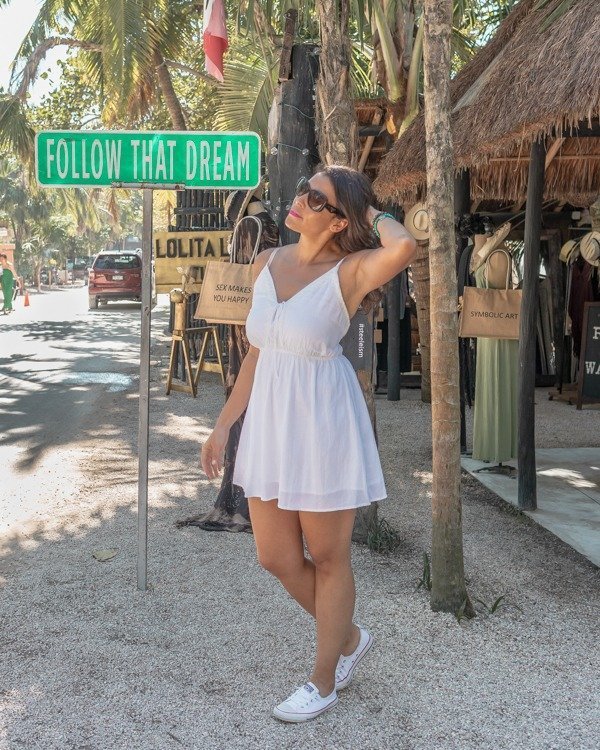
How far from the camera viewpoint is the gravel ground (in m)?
3.35

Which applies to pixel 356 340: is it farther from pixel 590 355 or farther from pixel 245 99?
pixel 245 99

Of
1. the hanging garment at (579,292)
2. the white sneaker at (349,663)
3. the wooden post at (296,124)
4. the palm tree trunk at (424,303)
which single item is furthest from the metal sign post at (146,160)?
the hanging garment at (579,292)

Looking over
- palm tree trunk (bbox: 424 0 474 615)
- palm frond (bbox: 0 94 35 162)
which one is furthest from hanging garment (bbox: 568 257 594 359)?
palm frond (bbox: 0 94 35 162)

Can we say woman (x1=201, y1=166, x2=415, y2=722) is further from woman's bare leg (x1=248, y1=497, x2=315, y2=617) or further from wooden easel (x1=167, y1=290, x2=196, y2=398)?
wooden easel (x1=167, y1=290, x2=196, y2=398)

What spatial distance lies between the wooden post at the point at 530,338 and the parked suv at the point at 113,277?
26389mm

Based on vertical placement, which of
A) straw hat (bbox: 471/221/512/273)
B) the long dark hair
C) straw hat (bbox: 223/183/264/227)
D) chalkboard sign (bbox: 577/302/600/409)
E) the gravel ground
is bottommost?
the gravel ground

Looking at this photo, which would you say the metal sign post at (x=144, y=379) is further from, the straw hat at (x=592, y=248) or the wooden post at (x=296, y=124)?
the straw hat at (x=592, y=248)

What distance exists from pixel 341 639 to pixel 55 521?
3200 millimetres

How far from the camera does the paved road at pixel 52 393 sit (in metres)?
7.34

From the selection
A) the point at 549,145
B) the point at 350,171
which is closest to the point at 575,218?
the point at 549,145

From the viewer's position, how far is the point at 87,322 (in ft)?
84.1

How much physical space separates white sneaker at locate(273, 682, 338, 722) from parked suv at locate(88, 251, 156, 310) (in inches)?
1152

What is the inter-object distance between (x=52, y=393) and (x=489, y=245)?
6.80 m

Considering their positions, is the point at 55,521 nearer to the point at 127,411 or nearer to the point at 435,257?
the point at 435,257
